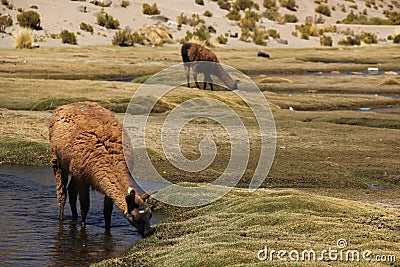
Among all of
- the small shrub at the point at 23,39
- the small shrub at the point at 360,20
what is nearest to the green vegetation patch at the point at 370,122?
the small shrub at the point at 23,39

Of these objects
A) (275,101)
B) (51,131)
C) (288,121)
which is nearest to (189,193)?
(51,131)

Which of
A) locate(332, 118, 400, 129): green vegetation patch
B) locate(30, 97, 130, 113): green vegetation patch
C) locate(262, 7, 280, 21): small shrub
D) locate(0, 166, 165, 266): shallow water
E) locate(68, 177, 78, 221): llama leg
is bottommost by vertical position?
locate(262, 7, 280, 21): small shrub

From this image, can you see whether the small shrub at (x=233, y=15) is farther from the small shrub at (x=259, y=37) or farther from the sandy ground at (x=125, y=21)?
the small shrub at (x=259, y=37)

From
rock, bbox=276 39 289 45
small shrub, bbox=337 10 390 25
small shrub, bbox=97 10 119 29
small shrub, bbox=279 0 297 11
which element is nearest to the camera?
small shrub, bbox=97 10 119 29

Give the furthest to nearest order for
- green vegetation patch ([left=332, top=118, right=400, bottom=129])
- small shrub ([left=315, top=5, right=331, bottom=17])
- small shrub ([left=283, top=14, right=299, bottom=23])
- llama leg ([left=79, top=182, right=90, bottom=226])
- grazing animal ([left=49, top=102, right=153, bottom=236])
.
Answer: small shrub ([left=315, top=5, right=331, bottom=17]), small shrub ([left=283, top=14, right=299, bottom=23]), green vegetation patch ([left=332, top=118, right=400, bottom=129]), llama leg ([left=79, top=182, right=90, bottom=226]), grazing animal ([left=49, top=102, right=153, bottom=236])

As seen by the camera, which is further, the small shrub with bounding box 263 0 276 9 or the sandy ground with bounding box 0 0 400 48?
the small shrub with bounding box 263 0 276 9

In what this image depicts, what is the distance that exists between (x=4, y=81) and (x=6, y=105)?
376 cm

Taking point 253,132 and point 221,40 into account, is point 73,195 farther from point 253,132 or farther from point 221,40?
point 221,40

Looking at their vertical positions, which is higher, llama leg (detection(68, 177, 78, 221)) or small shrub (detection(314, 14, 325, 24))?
llama leg (detection(68, 177, 78, 221))

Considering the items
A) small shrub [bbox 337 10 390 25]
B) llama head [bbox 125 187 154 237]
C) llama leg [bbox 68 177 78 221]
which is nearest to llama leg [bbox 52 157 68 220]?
llama leg [bbox 68 177 78 221]

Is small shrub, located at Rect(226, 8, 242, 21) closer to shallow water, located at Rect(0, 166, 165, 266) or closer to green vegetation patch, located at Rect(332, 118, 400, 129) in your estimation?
green vegetation patch, located at Rect(332, 118, 400, 129)

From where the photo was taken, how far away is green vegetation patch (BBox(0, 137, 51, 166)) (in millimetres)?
13680

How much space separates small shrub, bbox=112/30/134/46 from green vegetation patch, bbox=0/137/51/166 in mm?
27913

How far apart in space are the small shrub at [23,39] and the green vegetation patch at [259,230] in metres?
27.6
